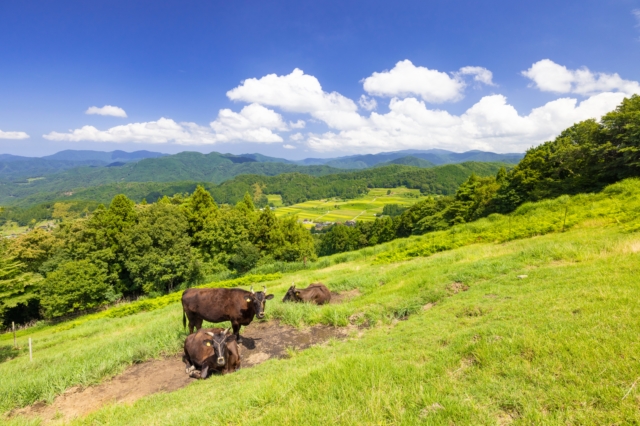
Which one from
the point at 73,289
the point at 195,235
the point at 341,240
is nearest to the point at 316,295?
the point at 73,289

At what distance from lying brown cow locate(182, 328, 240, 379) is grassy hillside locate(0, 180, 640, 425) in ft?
1.67

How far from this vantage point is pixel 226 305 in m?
8.86

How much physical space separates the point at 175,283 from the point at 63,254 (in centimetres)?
1151

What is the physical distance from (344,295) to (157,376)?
785cm

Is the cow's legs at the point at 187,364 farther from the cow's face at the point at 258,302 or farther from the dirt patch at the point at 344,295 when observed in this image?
the dirt patch at the point at 344,295

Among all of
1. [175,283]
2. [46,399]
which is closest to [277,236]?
[175,283]

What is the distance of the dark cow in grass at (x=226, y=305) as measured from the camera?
28.5 feet

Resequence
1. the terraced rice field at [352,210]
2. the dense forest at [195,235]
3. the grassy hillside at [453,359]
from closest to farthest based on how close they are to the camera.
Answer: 1. the grassy hillside at [453,359]
2. the dense forest at [195,235]
3. the terraced rice field at [352,210]

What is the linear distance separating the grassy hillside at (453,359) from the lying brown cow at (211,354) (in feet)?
1.67

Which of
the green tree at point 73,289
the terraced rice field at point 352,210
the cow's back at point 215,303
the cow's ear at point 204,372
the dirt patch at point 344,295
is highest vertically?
the cow's back at point 215,303

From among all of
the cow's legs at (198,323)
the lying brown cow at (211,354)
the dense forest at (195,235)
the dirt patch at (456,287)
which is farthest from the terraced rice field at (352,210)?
the lying brown cow at (211,354)

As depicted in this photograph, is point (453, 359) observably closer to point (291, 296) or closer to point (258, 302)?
point (258, 302)

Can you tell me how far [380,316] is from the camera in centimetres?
882

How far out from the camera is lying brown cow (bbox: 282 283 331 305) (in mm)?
12141
